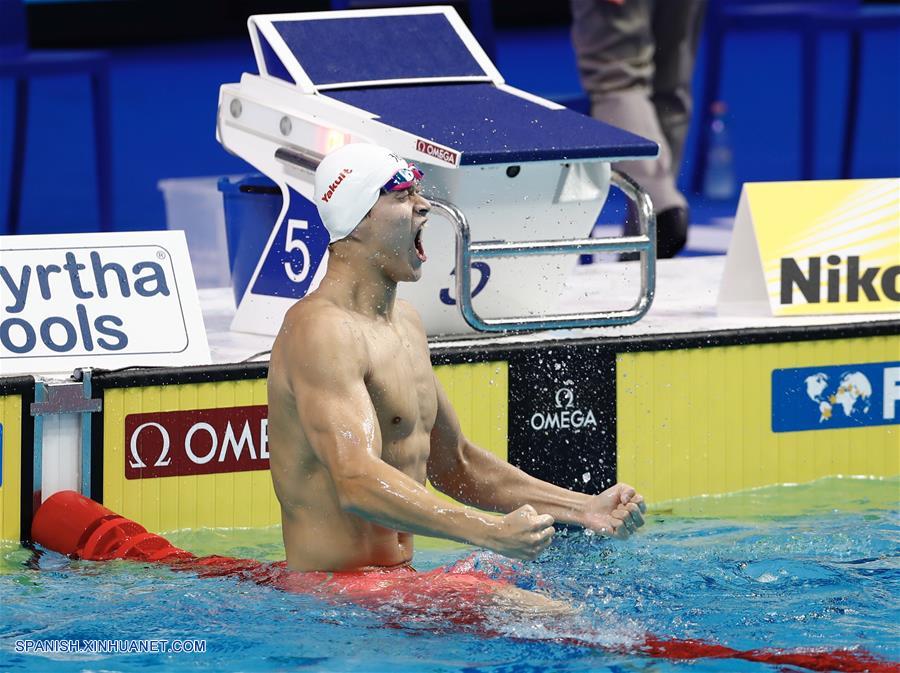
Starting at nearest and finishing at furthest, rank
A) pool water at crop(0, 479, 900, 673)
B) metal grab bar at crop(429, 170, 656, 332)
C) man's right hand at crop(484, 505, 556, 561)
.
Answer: man's right hand at crop(484, 505, 556, 561), pool water at crop(0, 479, 900, 673), metal grab bar at crop(429, 170, 656, 332)

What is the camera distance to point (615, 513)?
369 cm

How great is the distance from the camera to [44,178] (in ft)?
33.4

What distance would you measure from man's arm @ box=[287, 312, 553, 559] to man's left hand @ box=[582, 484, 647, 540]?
33 cm

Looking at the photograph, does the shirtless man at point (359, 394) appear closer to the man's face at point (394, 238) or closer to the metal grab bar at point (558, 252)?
the man's face at point (394, 238)

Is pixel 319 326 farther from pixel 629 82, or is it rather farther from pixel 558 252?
pixel 629 82

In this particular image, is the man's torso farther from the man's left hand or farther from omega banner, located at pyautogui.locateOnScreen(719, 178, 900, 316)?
omega banner, located at pyautogui.locateOnScreen(719, 178, 900, 316)

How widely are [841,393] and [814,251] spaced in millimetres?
427

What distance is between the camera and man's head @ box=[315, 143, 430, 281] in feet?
12.0

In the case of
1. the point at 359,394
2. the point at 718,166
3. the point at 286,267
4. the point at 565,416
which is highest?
→ the point at 718,166

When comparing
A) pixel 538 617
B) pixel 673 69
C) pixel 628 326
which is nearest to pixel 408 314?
pixel 538 617

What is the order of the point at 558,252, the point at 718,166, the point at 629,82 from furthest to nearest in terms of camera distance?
the point at 718,166 < the point at 629,82 < the point at 558,252

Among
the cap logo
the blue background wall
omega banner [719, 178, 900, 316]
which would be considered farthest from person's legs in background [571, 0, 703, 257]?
the cap logo

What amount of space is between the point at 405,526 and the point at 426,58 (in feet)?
7.65

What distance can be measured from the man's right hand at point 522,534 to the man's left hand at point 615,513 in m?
0.38
